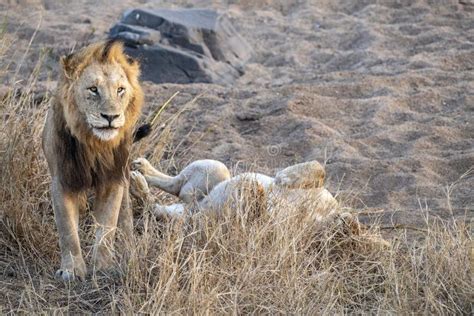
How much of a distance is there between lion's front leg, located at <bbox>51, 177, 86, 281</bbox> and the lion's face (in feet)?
1.18

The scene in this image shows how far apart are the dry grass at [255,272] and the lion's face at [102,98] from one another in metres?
0.44

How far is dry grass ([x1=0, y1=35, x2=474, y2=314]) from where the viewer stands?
454 cm

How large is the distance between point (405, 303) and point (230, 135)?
2.70 metres

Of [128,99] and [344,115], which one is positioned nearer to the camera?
[128,99]

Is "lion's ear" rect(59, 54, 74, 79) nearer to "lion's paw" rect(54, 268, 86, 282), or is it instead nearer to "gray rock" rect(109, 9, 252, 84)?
"lion's paw" rect(54, 268, 86, 282)

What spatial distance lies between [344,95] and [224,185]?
2.44 m

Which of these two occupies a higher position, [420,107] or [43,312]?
[43,312]

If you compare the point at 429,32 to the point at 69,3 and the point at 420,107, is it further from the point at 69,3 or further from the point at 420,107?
the point at 69,3

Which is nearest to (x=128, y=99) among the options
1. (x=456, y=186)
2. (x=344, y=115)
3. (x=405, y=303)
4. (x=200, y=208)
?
(x=200, y=208)

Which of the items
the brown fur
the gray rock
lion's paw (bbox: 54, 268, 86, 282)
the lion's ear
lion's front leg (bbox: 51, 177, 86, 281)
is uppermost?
the lion's ear

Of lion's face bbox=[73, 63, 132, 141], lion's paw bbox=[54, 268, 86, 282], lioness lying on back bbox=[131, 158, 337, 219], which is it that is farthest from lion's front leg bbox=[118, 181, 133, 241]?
lion's face bbox=[73, 63, 132, 141]

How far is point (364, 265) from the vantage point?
4938mm

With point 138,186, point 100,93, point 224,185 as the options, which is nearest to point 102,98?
point 100,93

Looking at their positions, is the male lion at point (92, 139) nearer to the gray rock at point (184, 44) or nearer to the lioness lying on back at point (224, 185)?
the lioness lying on back at point (224, 185)
